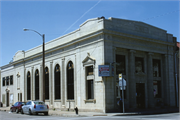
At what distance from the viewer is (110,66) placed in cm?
2656

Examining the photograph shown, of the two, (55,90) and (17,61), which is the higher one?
(17,61)

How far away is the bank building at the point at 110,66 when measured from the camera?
2725cm

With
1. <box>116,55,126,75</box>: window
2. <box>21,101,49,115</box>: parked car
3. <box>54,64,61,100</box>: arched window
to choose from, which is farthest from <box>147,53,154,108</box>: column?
<box>21,101,49,115</box>: parked car

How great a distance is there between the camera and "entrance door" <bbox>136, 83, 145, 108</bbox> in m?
30.8

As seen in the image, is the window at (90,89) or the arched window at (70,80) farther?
the arched window at (70,80)

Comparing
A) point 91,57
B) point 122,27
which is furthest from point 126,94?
point 122,27

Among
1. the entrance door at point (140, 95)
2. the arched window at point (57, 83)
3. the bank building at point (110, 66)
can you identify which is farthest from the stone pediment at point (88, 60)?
the arched window at point (57, 83)

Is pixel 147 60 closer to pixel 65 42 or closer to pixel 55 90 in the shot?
pixel 65 42

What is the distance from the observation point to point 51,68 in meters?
37.5

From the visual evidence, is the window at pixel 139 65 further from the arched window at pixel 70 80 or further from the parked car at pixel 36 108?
the parked car at pixel 36 108

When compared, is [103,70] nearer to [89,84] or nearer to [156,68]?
[89,84]

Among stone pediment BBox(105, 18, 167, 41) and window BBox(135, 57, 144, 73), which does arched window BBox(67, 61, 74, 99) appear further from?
window BBox(135, 57, 144, 73)

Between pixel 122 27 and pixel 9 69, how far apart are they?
33.6m

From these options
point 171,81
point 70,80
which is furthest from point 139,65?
point 70,80
